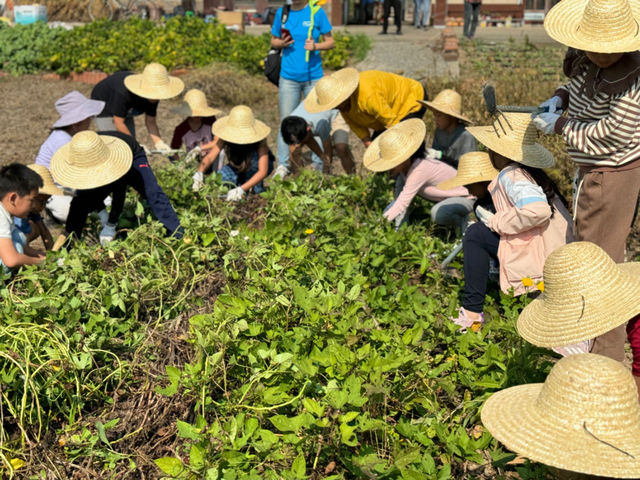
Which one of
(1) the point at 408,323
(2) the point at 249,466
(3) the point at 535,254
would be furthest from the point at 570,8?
(2) the point at 249,466

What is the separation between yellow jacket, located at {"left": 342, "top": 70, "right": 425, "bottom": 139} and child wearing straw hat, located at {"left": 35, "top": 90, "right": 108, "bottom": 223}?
67.6 inches

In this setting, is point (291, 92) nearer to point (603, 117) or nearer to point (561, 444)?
point (603, 117)

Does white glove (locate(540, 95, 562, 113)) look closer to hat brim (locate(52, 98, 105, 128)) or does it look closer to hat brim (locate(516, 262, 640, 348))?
hat brim (locate(516, 262, 640, 348))

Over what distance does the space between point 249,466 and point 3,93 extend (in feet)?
32.5

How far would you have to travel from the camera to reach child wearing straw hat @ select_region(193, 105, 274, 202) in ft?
16.2

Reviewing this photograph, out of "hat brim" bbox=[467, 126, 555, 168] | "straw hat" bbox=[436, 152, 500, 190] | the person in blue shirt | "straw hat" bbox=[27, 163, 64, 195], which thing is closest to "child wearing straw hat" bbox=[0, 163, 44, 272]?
"straw hat" bbox=[27, 163, 64, 195]

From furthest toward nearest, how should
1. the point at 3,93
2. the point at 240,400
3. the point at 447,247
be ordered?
the point at 3,93 < the point at 447,247 < the point at 240,400

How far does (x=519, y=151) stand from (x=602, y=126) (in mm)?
492

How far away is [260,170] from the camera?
5008mm

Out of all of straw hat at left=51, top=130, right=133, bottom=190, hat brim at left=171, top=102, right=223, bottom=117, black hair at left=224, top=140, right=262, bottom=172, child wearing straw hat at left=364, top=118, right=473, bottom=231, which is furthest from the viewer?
hat brim at left=171, top=102, right=223, bottom=117

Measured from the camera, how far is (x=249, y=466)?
6.96 ft

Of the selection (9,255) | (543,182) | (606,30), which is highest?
(606,30)

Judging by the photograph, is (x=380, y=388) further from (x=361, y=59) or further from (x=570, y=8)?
(x=361, y=59)

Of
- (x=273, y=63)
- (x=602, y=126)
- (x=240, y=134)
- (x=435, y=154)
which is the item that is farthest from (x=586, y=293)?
(x=273, y=63)
